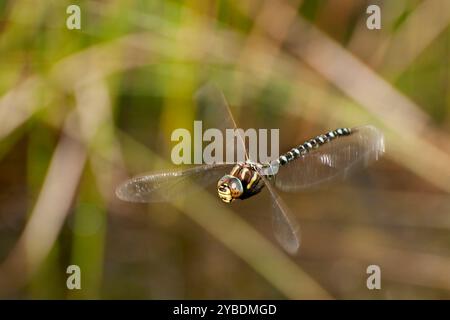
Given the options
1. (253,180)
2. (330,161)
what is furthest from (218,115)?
(330,161)

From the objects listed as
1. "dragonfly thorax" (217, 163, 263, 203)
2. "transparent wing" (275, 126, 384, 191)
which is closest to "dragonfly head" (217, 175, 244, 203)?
"dragonfly thorax" (217, 163, 263, 203)

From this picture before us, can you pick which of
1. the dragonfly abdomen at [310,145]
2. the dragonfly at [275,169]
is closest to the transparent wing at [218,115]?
the dragonfly at [275,169]

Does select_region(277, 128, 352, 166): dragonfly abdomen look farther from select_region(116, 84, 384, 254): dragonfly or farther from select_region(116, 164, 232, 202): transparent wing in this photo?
select_region(116, 164, 232, 202): transparent wing

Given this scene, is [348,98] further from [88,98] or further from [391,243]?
[88,98]

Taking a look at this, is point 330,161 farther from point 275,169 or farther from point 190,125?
point 190,125

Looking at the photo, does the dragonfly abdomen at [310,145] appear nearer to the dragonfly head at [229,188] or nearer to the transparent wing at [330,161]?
the transparent wing at [330,161]
